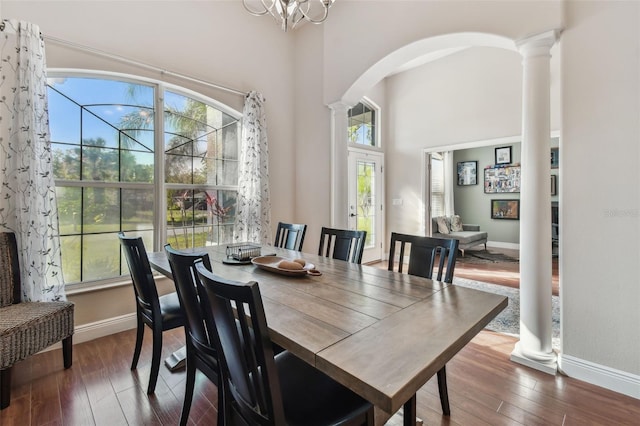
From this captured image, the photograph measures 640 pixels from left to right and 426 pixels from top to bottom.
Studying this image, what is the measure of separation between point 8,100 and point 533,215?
3823mm

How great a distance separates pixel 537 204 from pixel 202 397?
2512 millimetres

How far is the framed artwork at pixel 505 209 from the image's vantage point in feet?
23.2

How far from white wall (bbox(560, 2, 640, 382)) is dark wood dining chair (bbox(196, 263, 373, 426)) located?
5.85 feet

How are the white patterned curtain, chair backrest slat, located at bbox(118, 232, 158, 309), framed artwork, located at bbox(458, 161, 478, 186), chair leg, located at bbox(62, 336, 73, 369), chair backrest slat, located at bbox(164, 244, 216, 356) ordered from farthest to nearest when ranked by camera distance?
framed artwork, located at bbox(458, 161, 478, 186) < the white patterned curtain < chair leg, located at bbox(62, 336, 73, 369) < chair backrest slat, located at bbox(118, 232, 158, 309) < chair backrest slat, located at bbox(164, 244, 216, 356)

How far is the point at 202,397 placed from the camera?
5.81 feet

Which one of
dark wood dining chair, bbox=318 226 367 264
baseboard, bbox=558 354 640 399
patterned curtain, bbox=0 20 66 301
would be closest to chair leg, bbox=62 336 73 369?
patterned curtain, bbox=0 20 66 301

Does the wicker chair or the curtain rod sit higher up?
the curtain rod

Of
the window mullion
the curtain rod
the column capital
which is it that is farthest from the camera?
the window mullion

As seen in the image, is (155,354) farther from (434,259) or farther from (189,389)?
(434,259)

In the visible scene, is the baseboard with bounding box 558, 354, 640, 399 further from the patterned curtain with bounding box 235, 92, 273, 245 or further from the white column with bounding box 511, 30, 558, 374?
the patterned curtain with bounding box 235, 92, 273, 245

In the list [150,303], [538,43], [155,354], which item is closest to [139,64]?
[150,303]

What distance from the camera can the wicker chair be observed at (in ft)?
5.48

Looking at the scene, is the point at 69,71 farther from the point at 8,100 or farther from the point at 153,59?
the point at 153,59

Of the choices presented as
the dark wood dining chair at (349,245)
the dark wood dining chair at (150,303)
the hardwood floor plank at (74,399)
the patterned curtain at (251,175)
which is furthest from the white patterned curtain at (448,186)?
the hardwood floor plank at (74,399)
